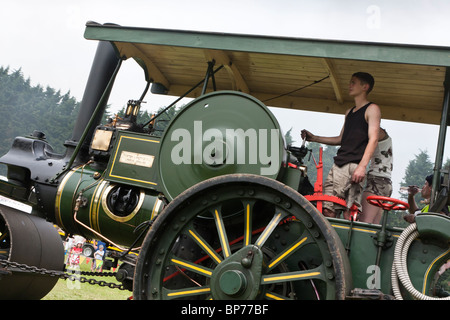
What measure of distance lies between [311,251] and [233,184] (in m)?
0.69

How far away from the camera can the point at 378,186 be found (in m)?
3.76

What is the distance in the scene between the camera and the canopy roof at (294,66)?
9.96 feet

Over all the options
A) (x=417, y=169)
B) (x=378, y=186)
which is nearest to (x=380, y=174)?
(x=378, y=186)

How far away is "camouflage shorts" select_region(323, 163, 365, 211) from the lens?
333 cm

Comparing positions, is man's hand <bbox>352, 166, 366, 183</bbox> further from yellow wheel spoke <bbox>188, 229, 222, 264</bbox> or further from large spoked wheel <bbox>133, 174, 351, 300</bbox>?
yellow wheel spoke <bbox>188, 229, 222, 264</bbox>

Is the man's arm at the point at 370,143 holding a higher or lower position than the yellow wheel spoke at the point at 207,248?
higher

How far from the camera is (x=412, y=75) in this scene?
3561mm

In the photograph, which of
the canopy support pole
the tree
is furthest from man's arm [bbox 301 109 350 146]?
the tree

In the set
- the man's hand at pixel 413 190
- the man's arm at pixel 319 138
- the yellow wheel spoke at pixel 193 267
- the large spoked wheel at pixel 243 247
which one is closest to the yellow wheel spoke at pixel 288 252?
the large spoked wheel at pixel 243 247

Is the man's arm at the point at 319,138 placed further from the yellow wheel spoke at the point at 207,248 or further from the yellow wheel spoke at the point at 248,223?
the yellow wheel spoke at the point at 207,248

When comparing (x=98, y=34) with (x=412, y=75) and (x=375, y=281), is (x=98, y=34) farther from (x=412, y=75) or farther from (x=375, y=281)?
(x=375, y=281)

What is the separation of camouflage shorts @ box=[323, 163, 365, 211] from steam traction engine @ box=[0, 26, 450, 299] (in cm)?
21

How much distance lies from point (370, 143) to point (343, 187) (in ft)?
1.23
